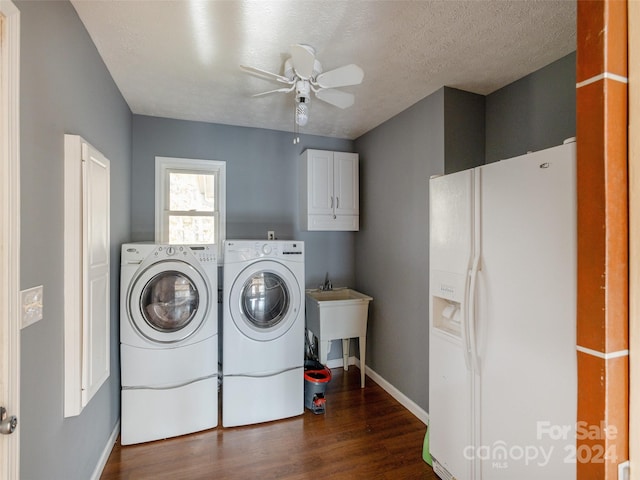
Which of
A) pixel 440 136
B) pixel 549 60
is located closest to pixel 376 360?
pixel 440 136

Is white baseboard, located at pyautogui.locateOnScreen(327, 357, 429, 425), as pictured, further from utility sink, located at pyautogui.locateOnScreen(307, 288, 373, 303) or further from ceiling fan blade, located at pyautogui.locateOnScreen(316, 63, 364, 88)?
ceiling fan blade, located at pyautogui.locateOnScreen(316, 63, 364, 88)

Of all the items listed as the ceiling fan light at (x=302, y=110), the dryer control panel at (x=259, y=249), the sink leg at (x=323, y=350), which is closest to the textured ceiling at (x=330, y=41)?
the ceiling fan light at (x=302, y=110)

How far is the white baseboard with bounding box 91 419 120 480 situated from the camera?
1.97 m

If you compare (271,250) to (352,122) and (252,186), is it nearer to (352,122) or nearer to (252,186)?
(252,186)

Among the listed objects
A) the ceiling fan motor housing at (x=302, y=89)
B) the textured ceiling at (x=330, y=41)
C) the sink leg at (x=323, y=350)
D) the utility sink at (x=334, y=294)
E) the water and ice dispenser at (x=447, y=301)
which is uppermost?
the textured ceiling at (x=330, y=41)

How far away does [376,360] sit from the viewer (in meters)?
3.36

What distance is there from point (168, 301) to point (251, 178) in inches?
62.4

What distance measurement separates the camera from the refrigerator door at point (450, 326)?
1740 mm

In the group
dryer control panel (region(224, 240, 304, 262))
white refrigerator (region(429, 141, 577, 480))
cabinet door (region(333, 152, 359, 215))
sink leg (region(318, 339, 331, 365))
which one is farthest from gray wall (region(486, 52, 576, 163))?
sink leg (region(318, 339, 331, 365))

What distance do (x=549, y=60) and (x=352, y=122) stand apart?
1.65 m

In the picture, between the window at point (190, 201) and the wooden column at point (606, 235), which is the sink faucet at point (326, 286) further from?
the wooden column at point (606, 235)

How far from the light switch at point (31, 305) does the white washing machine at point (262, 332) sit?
53.6 inches

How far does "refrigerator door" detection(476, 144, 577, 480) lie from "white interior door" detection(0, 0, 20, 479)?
194cm

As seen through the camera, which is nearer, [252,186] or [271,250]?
[271,250]
